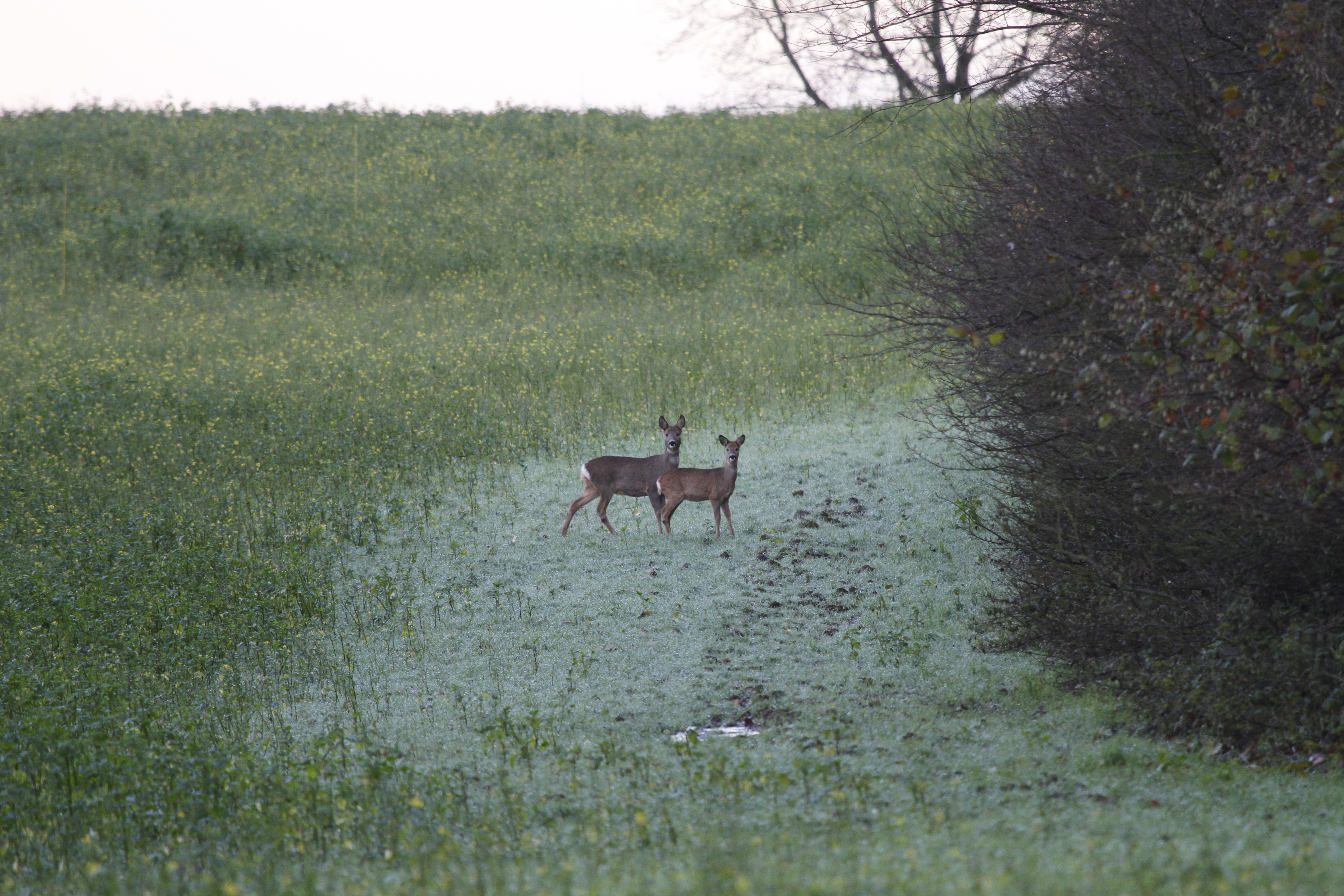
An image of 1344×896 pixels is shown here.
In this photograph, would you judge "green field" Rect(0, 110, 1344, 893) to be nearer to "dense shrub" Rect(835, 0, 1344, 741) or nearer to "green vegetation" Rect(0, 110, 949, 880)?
"green vegetation" Rect(0, 110, 949, 880)

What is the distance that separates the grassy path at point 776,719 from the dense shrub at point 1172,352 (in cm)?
61

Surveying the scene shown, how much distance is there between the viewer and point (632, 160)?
38.4 metres

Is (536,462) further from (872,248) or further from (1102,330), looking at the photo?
(1102,330)

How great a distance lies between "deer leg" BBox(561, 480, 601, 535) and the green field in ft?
0.72

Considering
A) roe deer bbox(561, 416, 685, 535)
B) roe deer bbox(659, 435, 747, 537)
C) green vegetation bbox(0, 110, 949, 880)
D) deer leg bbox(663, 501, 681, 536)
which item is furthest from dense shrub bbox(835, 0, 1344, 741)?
green vegetation bbox(0, 110, 949, 880)

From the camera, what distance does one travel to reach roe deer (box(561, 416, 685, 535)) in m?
12.1

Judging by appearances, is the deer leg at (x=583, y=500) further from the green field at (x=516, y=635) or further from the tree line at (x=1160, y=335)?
the tree line at (x=1160, y=335)

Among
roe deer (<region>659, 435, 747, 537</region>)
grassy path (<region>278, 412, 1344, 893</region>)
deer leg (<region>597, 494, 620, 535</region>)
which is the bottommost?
grassy path (<region>278, 412, 1344, 893</region>)

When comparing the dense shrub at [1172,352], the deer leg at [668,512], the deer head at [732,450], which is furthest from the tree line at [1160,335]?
the deer leg at [668,512]

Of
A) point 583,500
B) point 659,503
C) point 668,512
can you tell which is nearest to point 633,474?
point 659,503

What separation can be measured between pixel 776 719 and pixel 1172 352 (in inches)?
138

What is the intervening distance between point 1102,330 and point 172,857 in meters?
5.35

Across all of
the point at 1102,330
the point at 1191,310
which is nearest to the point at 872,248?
the point at 1102,330

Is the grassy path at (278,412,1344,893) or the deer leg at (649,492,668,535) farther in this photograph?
the deer leg at (649,492,668,535)
